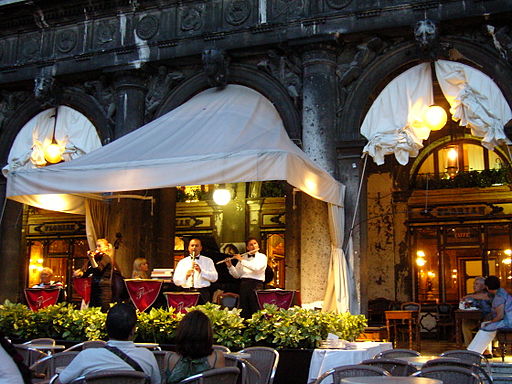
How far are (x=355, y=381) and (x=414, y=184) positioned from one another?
11.8m

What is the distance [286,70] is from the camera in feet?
40.1

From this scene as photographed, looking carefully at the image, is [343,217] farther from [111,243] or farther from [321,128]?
[111,243]

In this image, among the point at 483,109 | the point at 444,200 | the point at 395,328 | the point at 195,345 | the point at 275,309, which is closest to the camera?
the point at 195,345

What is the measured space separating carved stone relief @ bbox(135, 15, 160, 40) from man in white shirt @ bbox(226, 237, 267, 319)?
15.9ft

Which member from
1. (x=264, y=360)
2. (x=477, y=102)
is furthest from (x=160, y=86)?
(x=264, y=360)

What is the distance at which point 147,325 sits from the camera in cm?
916

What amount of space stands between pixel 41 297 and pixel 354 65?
628 centimetres

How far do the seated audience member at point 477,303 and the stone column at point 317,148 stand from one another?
254cm

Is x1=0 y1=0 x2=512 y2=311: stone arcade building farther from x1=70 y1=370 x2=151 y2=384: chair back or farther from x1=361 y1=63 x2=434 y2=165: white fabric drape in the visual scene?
x1=70 y1=370 x2=151 y2=384: chair back

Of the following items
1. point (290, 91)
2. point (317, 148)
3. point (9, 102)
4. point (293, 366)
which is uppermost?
point (9, 102)

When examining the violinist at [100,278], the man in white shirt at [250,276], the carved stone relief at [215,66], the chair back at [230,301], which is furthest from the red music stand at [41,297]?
the carved stone relief at [215,66]

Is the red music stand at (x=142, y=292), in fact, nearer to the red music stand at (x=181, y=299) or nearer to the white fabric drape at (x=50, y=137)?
the red music stand at (x=181, y=299)

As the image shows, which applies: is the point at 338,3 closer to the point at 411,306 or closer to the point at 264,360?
the point at 411,306

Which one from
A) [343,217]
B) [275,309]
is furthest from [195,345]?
[343,217]
